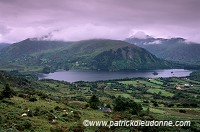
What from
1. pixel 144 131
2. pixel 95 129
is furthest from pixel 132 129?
pixel 95 129

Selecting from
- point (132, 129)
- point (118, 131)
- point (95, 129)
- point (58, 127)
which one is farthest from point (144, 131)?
point (58, 127)

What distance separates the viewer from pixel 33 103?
235ft

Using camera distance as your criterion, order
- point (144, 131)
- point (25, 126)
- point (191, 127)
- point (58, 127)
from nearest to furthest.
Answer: point (25, 126) < point (58, 127) < point (144, 131) < point (191, 127)

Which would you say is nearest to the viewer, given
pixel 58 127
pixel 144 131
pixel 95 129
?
pixel 58 127

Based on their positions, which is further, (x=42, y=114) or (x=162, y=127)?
(x=162, y=127)

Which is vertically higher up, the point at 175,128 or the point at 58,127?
the point at 58,127

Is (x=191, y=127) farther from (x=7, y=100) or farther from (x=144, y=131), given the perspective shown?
(x=7, y=100)

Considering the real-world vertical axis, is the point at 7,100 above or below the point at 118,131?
above

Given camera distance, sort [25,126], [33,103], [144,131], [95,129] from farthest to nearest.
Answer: [33,103] → [144,131] → [95,129] → [25,126]

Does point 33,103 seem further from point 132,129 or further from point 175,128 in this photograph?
point 175,128

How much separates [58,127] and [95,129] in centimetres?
766

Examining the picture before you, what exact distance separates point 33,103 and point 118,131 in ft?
79.0

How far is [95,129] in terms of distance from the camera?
56.3 m

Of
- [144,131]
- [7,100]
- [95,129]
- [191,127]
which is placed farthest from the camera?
[191,127]
